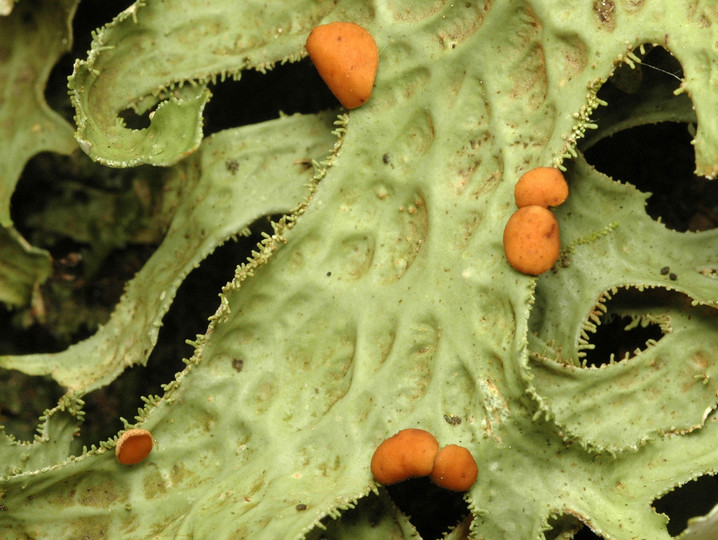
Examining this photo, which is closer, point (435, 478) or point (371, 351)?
point (435, 478)

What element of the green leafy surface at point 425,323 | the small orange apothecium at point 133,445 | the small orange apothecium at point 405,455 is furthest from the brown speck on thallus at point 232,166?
the small orange apothecium at point 405,455

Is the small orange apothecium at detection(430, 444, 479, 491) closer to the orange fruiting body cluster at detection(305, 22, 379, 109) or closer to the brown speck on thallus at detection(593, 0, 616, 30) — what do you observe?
the orange fruiting body cluster at detection(305, 22, 379, 109)

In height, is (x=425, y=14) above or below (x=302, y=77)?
above

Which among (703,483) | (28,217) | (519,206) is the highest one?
(519,206)

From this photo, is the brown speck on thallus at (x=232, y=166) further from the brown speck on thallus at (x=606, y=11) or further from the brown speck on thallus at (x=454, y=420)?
the brown speck on thallus at (x=606, y=11)

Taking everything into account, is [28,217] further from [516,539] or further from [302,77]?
[516,539]

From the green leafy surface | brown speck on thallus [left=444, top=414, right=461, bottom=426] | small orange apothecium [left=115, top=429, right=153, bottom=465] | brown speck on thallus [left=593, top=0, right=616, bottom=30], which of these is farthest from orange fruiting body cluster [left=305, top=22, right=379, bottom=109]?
small orange apothecium [left=115, top=429, right=153, bottom=465]

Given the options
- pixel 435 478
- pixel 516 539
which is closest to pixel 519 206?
pixel 435 478
